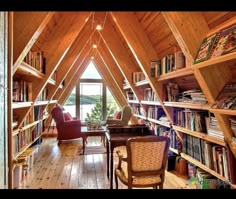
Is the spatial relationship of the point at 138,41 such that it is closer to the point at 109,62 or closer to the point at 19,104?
the point at 19,104

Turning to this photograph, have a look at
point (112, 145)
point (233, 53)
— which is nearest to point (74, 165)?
point (112, 145)

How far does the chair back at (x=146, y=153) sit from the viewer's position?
204 cm

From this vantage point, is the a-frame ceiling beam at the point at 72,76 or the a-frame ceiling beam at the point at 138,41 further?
the a-frame ceiling beam at the point at 72,76

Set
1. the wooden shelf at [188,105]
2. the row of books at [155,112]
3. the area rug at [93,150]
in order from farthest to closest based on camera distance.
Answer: the area rug at [93,150] → the row of books at [155,112] → the wooden shelf at [188,105]

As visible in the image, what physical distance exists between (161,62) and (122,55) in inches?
67.8

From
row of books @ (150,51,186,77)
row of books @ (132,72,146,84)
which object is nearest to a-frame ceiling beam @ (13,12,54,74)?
row of books @ (150,51,186,77)

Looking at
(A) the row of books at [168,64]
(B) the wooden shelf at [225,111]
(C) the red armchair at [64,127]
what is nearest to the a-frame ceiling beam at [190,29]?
(B) the wooden shelf at [225,111]

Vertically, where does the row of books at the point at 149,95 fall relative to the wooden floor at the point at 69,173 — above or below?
above

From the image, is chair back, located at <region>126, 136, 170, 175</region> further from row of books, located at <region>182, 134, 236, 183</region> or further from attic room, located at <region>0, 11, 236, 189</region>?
row of books, located at <region>182, 134, 236, 183</region>

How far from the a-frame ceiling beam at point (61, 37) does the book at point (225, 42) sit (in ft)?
7.96

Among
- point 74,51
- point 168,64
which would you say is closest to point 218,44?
point 168,64

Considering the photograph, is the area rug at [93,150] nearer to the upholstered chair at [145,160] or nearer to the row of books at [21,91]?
the row of books at [21,91]

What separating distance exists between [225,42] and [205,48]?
0.24 m

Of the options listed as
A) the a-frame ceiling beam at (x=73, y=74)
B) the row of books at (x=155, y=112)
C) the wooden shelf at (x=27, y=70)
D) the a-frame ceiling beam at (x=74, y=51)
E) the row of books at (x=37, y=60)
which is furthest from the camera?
the a-frame ceiling beam at (x=73, y=74)
